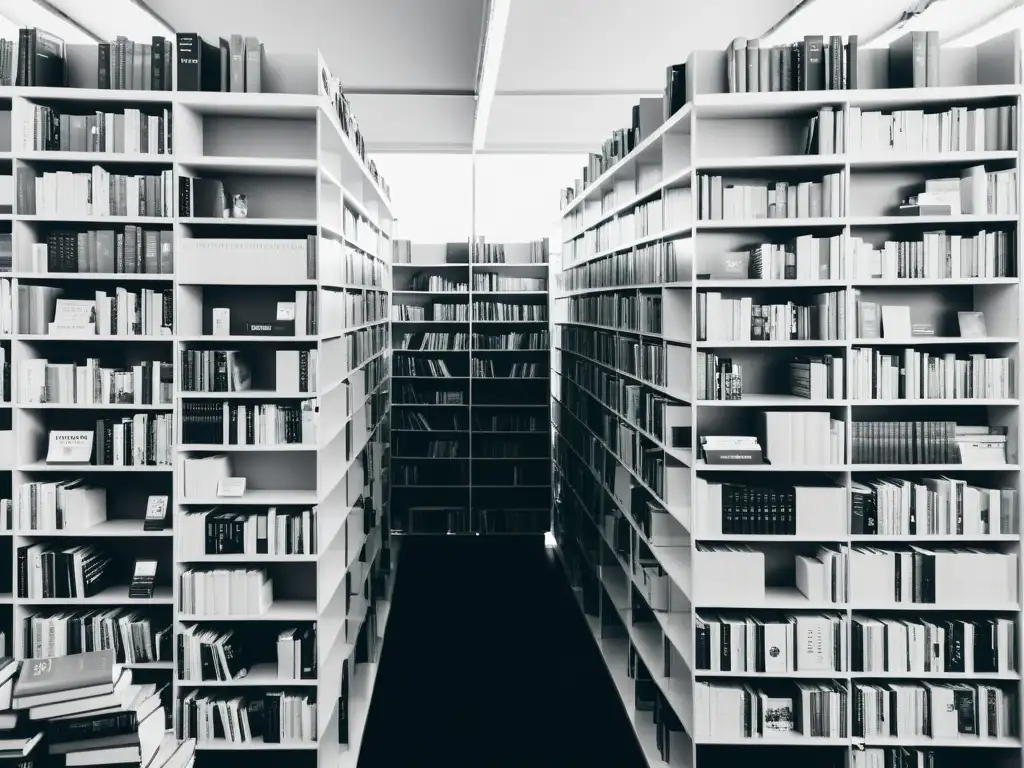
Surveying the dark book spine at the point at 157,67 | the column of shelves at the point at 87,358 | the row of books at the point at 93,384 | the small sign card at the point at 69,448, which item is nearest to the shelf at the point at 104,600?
the column of shelves at the point at 87,358

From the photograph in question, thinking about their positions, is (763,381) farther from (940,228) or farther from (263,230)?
(263,230)

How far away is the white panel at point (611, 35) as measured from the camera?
5.44 meters

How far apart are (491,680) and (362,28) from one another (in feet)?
15.8

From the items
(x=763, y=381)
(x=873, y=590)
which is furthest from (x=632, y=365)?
(x=873, y=590)

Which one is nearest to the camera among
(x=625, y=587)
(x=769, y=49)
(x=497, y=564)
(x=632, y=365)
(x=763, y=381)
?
(x=769, y=49)

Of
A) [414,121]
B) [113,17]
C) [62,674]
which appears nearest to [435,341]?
[414,121]

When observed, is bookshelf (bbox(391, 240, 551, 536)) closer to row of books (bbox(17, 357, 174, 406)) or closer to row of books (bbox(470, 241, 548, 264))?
row of books (bbox(470, 241, 548, 264))

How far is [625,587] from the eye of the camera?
5.73 m

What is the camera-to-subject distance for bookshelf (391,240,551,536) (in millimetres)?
8805

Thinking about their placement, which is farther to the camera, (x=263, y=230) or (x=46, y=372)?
(x=263, y=230)

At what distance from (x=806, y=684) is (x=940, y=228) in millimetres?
2103

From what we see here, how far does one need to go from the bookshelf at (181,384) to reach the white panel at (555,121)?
13.0ft

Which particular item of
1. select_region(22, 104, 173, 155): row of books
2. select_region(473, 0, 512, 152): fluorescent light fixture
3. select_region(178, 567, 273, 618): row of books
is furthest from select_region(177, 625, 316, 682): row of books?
select_region(473, 0, 512, 152): fluorescent light fixture

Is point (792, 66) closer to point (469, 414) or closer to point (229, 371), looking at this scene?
point (229, 371)
